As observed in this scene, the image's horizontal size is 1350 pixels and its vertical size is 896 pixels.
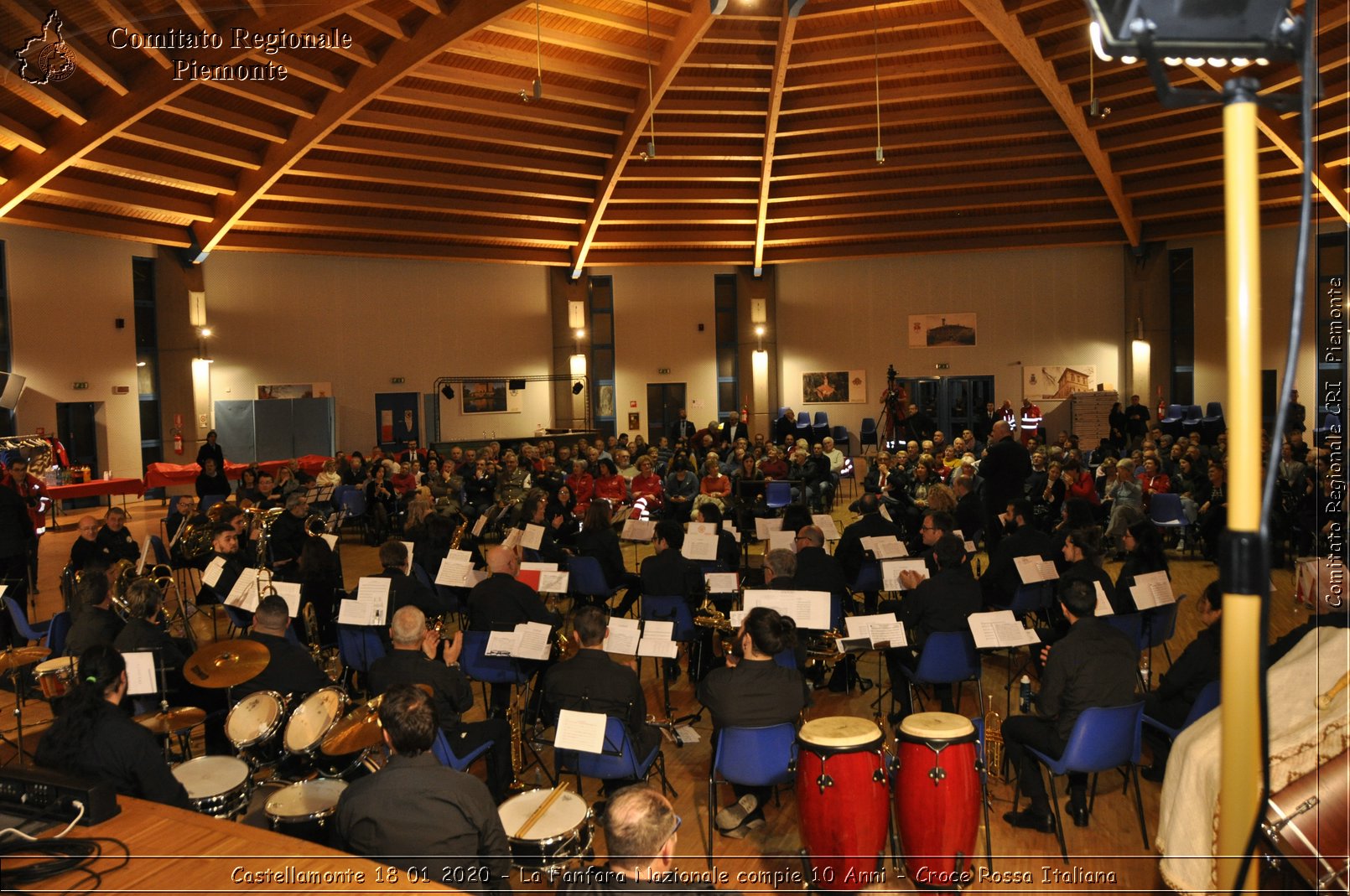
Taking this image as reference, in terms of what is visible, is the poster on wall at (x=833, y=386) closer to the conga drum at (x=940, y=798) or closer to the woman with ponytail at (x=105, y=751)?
the conga drum at (x=940, y=798)

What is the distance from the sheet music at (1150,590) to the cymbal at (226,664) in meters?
5.17

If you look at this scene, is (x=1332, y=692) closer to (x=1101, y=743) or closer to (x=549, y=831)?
(x=1101, y=743)

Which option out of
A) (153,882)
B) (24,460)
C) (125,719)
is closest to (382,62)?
(24,460)

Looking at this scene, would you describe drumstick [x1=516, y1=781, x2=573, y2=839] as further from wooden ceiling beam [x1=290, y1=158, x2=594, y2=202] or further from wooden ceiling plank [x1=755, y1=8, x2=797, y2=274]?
wooden ceiling beam [x1=290, y1=158, x2=594, y2=202]

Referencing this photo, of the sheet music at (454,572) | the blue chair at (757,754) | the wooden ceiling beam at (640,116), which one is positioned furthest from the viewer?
the wooden ceiling beam at (640,116)

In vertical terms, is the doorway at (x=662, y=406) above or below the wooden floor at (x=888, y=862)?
above

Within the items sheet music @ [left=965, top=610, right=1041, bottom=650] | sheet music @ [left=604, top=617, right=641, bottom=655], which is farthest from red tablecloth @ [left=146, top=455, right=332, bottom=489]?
sheet music @ [left=965, top=610, right=1041, bottom=650]

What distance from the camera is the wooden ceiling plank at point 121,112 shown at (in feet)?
38.1

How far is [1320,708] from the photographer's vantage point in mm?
2787

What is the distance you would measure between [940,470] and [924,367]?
404 inches

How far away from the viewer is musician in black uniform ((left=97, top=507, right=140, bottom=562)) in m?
9.38

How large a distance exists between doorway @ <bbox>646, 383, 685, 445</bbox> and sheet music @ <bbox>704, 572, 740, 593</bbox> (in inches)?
657

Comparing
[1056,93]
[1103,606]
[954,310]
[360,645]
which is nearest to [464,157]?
[1056,93]

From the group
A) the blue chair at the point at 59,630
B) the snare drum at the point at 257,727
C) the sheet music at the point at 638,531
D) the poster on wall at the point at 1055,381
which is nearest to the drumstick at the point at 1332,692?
the snare drum at the point at 257,727
